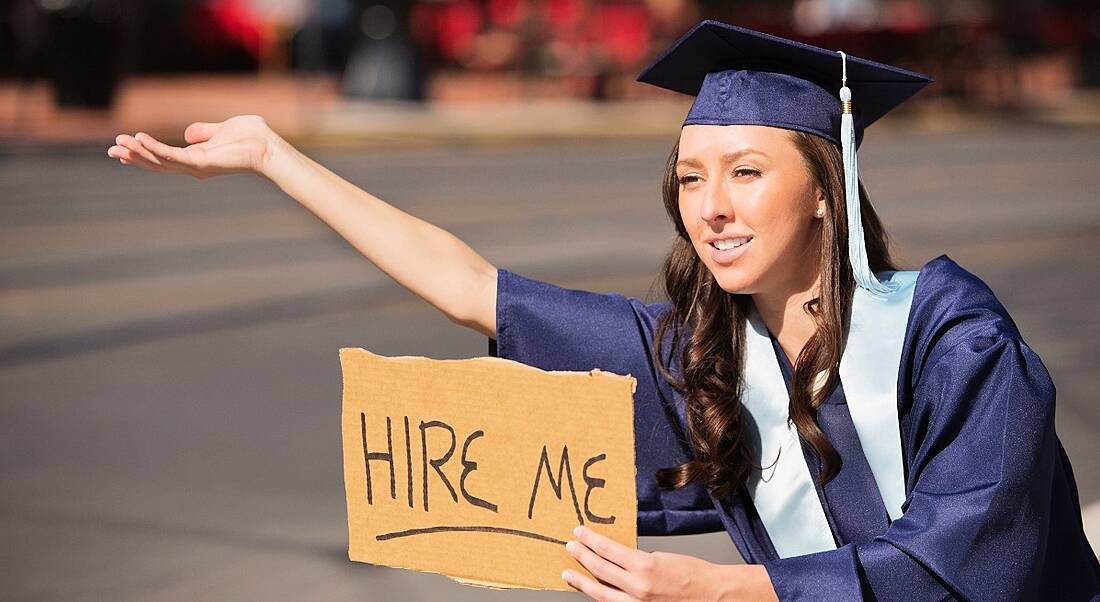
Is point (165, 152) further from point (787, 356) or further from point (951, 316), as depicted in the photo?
point (951, 316)

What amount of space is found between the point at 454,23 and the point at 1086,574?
24566 millimetres

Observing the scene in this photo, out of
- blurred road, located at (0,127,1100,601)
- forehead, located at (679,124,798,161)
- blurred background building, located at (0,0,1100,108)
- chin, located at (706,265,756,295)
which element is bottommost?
blurred road, located at (0,127,1100,601)

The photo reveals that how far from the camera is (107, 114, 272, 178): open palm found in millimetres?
2873

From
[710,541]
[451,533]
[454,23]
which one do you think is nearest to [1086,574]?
[451,533]

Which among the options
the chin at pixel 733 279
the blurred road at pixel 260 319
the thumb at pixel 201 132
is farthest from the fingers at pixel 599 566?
the blurred road at pixel 260 319

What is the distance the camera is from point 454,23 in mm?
26547

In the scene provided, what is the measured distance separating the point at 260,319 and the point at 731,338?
17.6ft

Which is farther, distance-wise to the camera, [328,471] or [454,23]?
[454,23]

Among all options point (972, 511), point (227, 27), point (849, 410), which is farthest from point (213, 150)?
point (227, 27)

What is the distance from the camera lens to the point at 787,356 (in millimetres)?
2785

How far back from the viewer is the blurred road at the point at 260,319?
4.64m

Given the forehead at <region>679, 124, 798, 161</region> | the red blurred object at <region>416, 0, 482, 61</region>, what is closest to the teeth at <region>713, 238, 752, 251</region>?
the forehead at <region>679, 124, 798, 161</region>

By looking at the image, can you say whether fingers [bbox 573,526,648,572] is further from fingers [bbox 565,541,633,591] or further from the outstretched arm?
the outstretched arm

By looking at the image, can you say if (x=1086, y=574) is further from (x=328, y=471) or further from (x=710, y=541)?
(x=328, y=471)
